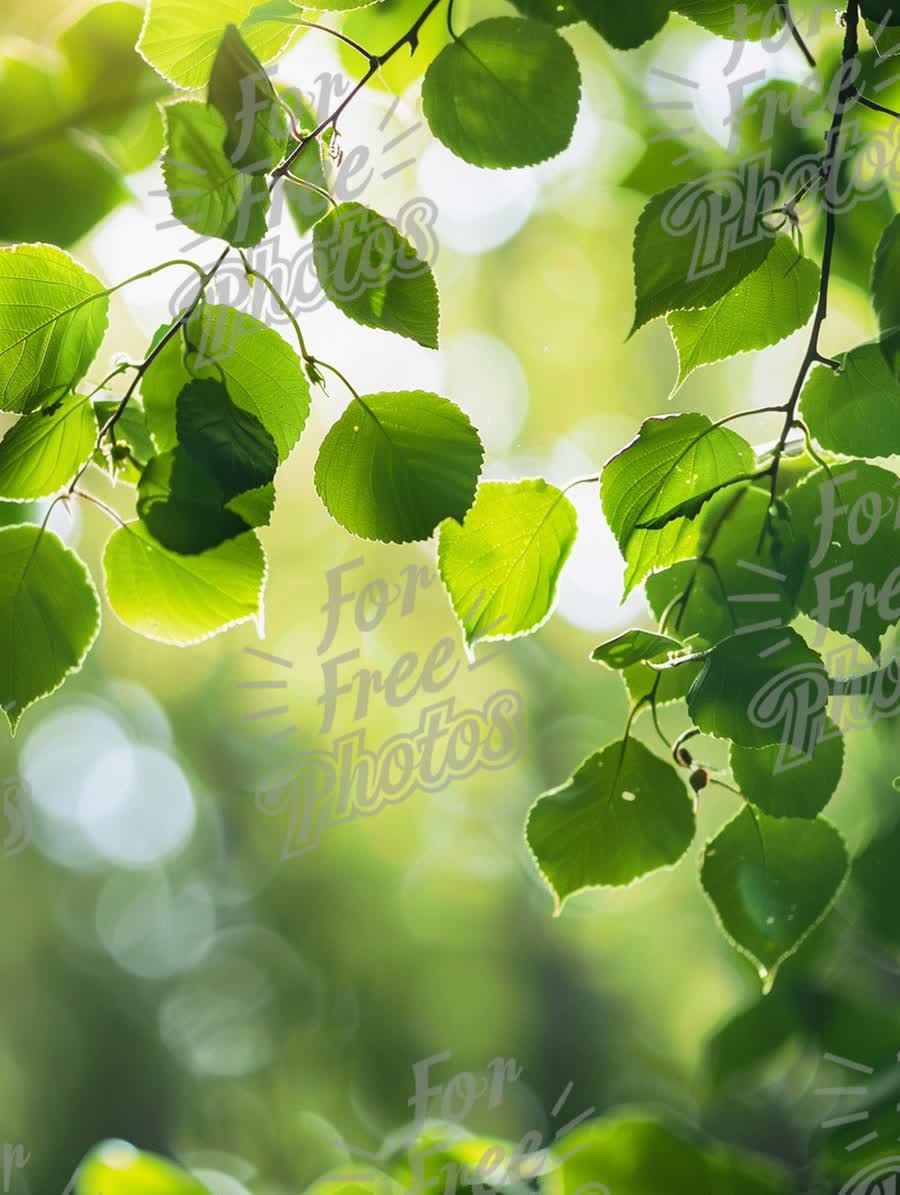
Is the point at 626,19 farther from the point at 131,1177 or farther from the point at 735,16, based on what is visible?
the point at 131,1177

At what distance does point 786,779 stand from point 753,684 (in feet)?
0.14

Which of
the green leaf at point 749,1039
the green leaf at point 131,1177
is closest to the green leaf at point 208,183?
the green leaf at point 131,1177

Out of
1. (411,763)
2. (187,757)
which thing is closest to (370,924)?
(187,757)

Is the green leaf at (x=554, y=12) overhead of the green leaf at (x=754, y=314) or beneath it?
overhead

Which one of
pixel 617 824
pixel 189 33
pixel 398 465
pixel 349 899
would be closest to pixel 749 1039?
pixel 617 824

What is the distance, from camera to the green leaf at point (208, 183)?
193 millimetres

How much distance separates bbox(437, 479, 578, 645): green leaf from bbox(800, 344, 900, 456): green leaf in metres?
0.07

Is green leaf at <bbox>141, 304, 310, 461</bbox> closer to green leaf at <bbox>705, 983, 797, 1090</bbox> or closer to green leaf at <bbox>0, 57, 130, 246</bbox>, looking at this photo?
green leaf at <bbox>0, 57, 130, 246</bbox>

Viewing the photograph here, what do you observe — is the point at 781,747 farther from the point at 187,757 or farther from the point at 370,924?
the point at 370,924

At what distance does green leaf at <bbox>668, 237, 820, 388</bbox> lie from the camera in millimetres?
247

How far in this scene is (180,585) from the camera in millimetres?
255

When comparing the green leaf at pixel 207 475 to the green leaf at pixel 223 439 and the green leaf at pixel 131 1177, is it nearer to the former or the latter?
the green leaf at pixel 223 439

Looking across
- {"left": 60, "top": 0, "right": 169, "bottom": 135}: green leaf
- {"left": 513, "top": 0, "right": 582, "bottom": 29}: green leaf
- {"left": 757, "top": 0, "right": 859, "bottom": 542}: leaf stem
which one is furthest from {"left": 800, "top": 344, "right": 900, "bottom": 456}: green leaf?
{"left": 60, "top": 0, "right": 169, "bottom": 135}: green leaf

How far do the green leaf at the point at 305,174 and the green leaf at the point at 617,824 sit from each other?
162mm
